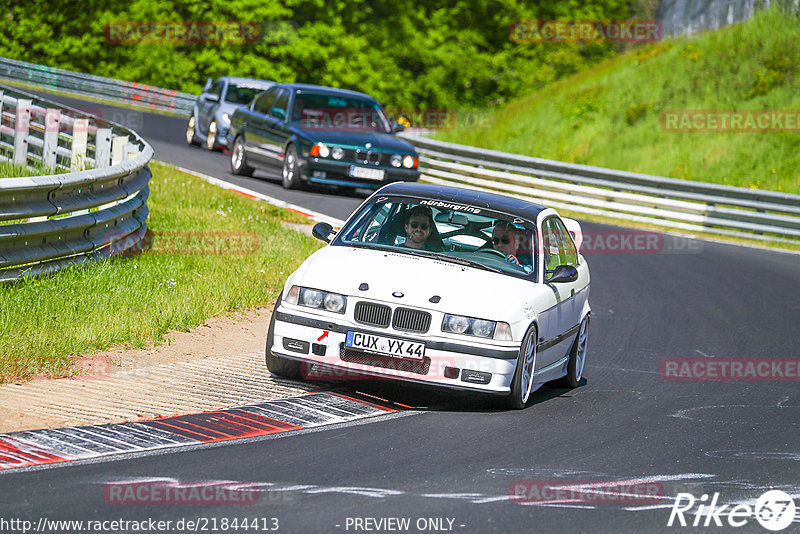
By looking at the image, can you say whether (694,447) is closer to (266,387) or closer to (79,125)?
(266,387)

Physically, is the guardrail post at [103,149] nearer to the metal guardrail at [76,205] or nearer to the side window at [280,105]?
the metal guardrail at [76,205]

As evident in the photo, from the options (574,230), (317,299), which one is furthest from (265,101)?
(317,299)

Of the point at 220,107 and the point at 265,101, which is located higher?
the point at 265,101

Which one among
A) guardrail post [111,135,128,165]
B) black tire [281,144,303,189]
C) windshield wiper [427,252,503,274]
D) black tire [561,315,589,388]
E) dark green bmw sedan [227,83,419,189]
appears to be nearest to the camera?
windshield wiper [427,252,503,274]

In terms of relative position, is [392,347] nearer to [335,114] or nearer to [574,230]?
[574,230]

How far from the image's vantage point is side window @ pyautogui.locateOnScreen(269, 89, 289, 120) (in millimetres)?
22109

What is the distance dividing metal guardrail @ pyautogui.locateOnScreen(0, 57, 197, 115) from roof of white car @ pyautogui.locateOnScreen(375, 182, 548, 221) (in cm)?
3605

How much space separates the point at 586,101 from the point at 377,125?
12.8 metres

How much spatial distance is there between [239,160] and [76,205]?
→ 12238 millimetres

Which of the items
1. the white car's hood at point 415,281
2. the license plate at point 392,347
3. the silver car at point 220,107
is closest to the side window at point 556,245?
the white car's hood at point 415,281

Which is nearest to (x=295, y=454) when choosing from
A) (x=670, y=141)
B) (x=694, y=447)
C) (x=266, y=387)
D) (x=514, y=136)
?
(x=266, y=387)

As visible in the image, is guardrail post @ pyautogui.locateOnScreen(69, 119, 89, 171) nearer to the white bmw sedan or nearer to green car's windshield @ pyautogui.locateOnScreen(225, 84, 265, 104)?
the white bmw sedan

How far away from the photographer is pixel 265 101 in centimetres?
2300

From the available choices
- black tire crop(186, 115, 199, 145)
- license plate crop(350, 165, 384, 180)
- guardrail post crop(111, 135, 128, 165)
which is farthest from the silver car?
guardrail post crop(111, 135, 128, 165)
